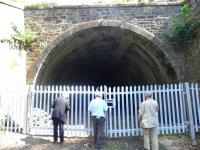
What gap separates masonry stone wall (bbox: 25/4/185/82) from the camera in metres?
12.8

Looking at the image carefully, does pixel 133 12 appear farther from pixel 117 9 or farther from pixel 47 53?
pixel 47 53

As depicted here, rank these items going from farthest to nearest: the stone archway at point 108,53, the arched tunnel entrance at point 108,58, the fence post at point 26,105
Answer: the arched tunnel entrance at point 108,58 < the stone archway at point 108,53 < the fence post at point 26,105

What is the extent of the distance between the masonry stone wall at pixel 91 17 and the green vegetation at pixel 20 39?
258 millimetres

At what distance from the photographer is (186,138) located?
9.51 meters

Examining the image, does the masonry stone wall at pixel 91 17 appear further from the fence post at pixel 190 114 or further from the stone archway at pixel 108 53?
the fence post at pixel 190 114

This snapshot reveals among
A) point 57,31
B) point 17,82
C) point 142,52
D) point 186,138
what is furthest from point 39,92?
point 142,52

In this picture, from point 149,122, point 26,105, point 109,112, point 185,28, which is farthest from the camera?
point 185,28

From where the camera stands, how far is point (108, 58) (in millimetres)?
18594

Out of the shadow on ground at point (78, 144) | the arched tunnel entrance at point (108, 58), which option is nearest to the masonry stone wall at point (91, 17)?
the arched tunnel entrance at point (108, 58)

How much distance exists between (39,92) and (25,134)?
4.58ft

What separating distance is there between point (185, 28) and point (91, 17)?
12.4 feet

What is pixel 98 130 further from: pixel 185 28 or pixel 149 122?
pixel 185 28

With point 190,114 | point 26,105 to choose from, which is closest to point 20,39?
point 26,105

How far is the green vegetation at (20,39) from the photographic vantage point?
12.1 metres
